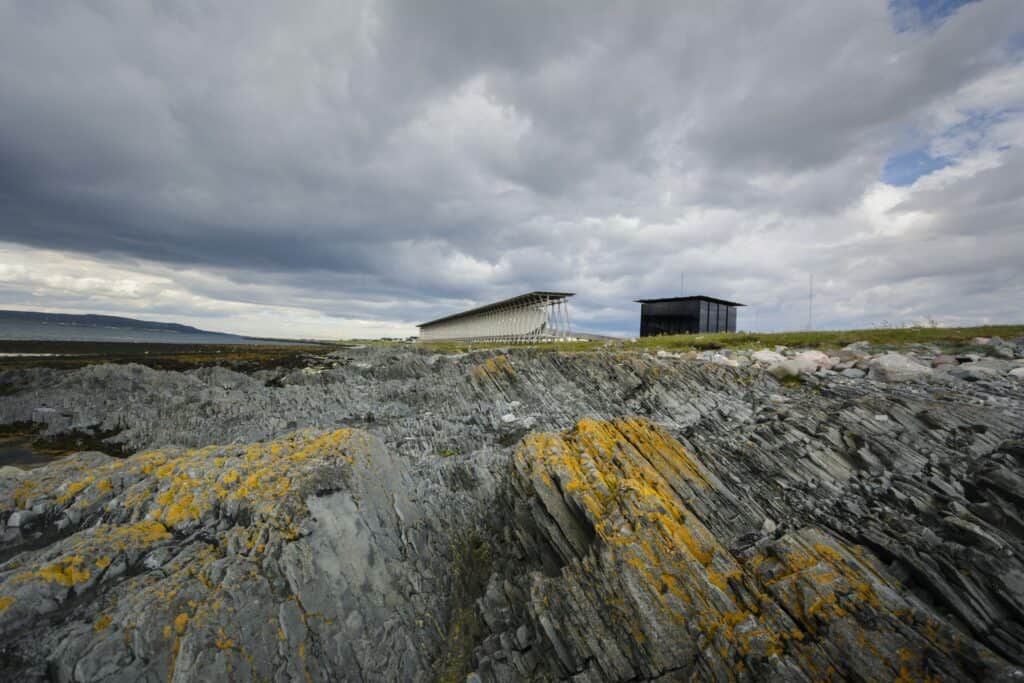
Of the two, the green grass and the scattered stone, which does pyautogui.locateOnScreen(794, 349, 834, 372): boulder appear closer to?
the green grass

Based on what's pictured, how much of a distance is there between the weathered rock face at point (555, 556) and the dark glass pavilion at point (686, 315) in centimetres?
3376

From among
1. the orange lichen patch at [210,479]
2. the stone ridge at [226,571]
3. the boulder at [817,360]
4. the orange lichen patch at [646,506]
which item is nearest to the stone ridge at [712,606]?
the orange lichen patch at [646,506]

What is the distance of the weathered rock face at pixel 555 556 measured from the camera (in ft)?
16.3

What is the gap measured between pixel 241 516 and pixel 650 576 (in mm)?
7380

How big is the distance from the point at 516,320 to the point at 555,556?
212 ft

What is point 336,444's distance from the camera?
9.31 metres

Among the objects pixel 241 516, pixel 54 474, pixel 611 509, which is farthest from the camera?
pixel 54 474

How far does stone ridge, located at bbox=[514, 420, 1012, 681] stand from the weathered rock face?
0.03 m

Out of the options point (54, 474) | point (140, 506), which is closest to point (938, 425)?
point (140, 506)

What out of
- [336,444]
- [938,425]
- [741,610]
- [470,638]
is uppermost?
[938,425]

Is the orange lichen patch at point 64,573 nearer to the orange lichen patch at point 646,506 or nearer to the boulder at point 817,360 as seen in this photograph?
the orange lichen patch at point 646,506

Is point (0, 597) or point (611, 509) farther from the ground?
point (611, 509)

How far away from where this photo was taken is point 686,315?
45.1m

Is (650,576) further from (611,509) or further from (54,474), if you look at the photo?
(54,474)
